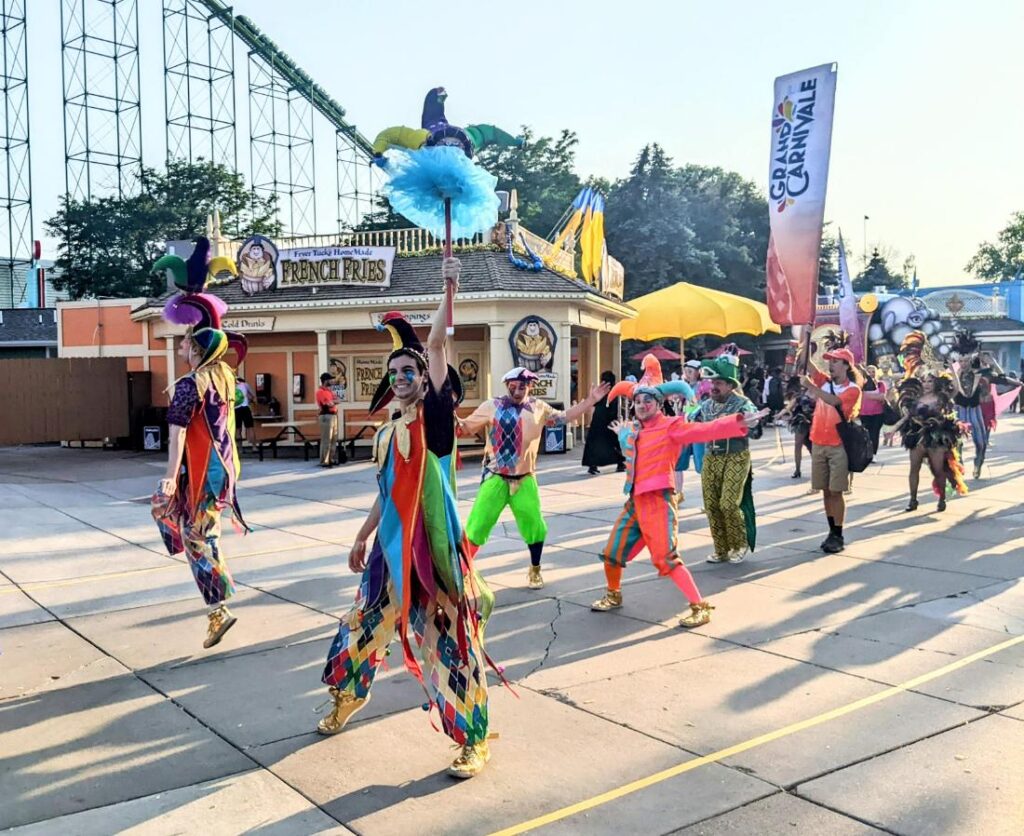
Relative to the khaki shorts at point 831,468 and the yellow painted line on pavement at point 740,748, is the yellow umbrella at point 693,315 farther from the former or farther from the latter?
the yellow painted line on pavement at point 740,748

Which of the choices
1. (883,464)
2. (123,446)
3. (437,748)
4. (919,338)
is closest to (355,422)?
(123,446)

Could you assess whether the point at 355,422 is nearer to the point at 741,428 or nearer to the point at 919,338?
the point at 919,338

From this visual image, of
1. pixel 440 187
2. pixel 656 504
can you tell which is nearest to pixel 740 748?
pixel 656 504

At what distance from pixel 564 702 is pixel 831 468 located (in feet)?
15.4

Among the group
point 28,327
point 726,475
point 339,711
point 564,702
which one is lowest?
point 564,702

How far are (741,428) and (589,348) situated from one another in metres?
17.9

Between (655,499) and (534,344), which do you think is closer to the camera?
(655,499)

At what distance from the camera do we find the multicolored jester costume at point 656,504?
6.36 metres

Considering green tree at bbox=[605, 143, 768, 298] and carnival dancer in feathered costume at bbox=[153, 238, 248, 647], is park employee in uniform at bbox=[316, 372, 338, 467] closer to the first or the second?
carnival dancer in feathered costume at bbox=[153, 238, 248, 647]

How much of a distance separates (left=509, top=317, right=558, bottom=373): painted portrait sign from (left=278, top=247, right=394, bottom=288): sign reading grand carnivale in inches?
129

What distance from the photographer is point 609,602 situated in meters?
6.81

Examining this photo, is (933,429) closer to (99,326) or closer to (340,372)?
(340,372)

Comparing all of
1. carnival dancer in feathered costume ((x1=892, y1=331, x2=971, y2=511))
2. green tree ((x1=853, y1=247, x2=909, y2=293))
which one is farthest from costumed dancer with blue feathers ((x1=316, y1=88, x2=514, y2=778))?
green tree ((x1=853, y1=247, x2=909, y2=293))

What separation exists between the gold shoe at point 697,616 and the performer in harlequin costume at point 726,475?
2004 mm
